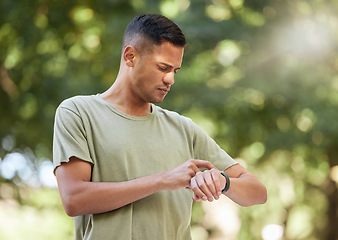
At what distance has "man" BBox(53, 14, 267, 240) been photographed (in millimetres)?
1613

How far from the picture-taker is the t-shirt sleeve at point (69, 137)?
5.31ft

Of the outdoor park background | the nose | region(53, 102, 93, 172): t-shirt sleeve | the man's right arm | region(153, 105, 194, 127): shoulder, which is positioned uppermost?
the outdoor park background

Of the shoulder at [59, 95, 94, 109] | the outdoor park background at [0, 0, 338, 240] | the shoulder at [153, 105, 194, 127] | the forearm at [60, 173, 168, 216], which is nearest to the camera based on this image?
the forearm at [60, 173, 168, 216]

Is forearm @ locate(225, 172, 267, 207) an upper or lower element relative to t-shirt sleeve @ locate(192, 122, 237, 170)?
lower

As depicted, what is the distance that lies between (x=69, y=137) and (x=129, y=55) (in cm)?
35

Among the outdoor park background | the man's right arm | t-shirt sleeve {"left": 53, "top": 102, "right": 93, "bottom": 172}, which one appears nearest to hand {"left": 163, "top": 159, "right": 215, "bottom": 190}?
the man's right arm

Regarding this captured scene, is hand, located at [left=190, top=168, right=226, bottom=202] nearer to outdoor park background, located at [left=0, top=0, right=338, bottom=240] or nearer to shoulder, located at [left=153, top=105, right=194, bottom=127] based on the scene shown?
shoulder, located at [left=153, top=105, right=194, bottom=127]

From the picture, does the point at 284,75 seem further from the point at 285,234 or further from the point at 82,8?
the point at 285,234

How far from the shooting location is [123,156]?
1.70 meters

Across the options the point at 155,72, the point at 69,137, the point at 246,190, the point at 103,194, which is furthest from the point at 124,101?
the point at 246,190

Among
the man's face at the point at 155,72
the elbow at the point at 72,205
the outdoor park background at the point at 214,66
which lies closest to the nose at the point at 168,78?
the man's face at the point at 155,72

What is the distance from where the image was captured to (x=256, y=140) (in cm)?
720

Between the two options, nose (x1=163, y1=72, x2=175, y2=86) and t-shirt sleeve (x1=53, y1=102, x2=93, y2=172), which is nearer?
t-shirt sleeve (x1=53, y1=102, x2=93, y2=172)

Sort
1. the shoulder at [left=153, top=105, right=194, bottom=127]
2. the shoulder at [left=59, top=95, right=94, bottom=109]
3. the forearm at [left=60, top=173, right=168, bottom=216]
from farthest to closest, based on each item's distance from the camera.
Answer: the shoulder at [left=153, top=105, right=194, bottom=127]
the shoulder at [left=59, top=95, right=94, bottom=109]
the forearm at [left=60, top=173, right=168, bottom=216]
